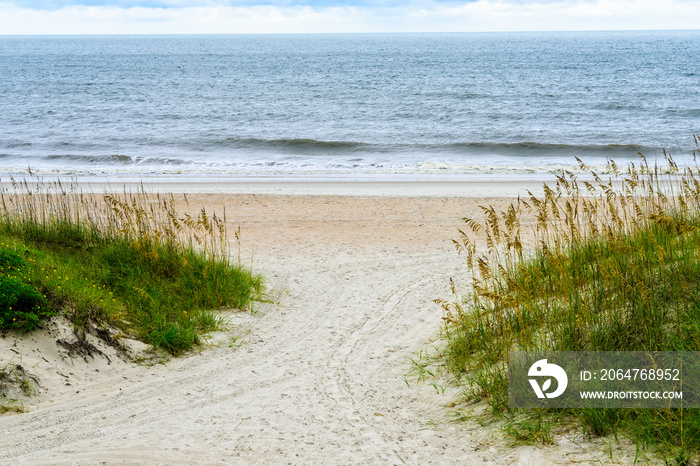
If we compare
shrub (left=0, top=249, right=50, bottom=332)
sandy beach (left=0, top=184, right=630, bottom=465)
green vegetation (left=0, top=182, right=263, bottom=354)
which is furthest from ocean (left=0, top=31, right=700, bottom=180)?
shrub (left=0, top=249, right=50, bottom=332)

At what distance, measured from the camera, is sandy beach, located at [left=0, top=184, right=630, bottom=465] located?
179 inches

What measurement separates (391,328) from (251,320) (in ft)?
6.61

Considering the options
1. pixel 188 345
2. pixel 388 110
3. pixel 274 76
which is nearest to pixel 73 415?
pixel 188 345

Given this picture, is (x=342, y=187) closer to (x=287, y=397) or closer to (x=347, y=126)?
(x=287, y=397)

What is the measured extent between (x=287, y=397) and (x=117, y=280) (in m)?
3.72

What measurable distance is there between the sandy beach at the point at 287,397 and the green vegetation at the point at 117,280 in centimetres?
38

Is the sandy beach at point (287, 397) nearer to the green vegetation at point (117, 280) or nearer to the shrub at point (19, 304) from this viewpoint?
the shrub at point (19, 304)

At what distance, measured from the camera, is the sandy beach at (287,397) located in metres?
4.55

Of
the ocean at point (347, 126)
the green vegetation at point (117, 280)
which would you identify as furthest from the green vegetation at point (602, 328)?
the ocean at point (347, 126)

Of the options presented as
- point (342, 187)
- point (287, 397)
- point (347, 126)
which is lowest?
point (287, 397)

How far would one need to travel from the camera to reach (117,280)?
8.09m

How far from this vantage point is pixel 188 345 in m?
6.94

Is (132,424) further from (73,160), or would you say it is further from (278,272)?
(73,160)

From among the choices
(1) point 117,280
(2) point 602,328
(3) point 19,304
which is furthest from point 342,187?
(2) point 602,328
